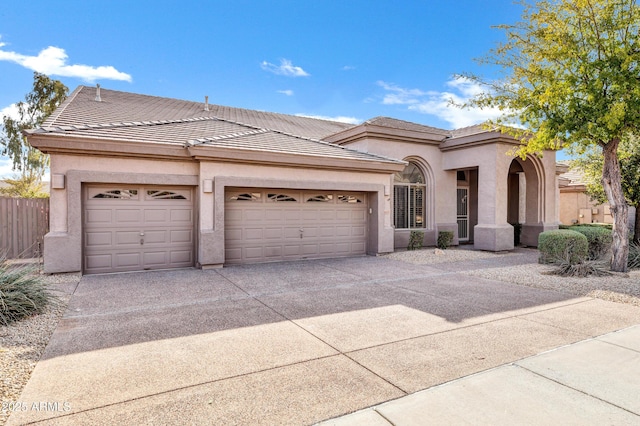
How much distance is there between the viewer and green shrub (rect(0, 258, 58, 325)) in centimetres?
564

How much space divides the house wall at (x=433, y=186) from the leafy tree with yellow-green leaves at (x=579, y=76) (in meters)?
5.10

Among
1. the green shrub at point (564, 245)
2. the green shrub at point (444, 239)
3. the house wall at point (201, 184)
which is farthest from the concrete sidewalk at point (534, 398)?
the green shrub at point (444, 239)

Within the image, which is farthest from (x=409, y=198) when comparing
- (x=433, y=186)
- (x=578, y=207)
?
(x=578, y=207)

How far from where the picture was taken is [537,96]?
32.3ft

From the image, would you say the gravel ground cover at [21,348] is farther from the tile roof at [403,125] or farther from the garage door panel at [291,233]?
the tile roof at [403,125]

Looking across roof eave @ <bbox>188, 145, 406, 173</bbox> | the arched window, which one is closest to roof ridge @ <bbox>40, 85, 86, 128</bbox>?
roof eave @ <bbox>188, 145, 406, 173</bbox>

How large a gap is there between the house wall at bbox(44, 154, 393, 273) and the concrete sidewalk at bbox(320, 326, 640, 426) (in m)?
8.21

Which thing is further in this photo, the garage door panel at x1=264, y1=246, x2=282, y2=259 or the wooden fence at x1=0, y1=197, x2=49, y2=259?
the garage door panel at x1=264, y1=246, x2=282, y2=259

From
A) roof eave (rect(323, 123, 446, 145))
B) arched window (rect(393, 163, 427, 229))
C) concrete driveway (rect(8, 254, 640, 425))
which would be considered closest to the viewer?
concrete driveway (rect(8, 254, 640, 425))

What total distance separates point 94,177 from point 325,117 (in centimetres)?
1564

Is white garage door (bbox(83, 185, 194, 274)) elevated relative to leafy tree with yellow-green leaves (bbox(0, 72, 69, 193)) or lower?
lower

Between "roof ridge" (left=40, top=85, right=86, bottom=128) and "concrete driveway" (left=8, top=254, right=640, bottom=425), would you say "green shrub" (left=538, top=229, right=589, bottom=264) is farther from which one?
"roof ridge" (left=40, top=85, right=86, bottom=128)

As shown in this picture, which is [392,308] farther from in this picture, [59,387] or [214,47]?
[214,47]

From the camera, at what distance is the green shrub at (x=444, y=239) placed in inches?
617
